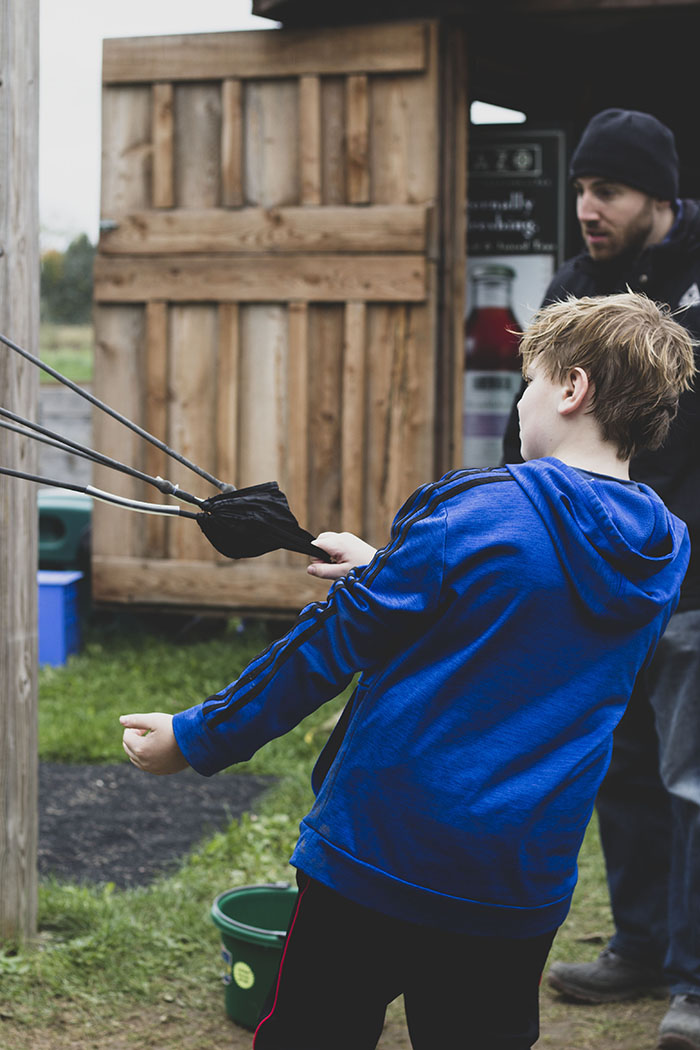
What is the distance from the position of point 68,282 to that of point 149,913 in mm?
29609

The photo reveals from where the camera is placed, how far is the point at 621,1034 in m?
2.96

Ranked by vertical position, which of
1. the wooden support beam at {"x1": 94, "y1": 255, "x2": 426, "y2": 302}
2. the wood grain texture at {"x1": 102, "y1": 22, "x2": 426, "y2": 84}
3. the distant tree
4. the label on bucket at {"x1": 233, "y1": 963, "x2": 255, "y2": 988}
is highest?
the distant tree

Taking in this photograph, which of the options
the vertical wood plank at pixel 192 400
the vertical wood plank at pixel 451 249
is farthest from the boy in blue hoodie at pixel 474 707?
the vertical wood plank at pixel 192 400

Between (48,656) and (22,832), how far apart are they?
3.28 metres

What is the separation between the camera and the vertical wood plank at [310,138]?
5.97m

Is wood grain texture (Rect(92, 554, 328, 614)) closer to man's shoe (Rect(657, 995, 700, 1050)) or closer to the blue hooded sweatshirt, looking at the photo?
man's shoe (Rect(657, 995, 700, 1050))

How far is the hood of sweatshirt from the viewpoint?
1662 millimetres

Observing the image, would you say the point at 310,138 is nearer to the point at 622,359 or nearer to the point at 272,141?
the point at 272,141

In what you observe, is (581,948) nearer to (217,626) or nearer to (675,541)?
(675,541)

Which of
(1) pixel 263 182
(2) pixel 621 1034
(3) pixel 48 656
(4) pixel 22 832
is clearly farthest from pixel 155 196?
(2) pixel 621 1034

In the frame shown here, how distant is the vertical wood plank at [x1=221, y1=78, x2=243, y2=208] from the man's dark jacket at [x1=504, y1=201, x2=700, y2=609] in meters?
3.30

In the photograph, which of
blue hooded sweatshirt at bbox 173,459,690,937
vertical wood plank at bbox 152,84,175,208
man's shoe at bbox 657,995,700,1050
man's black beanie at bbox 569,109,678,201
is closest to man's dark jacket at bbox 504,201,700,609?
man's black beanie at bbox 569,109,678,201

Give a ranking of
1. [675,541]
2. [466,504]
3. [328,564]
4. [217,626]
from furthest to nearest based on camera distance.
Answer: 1. [217,626]
2. [328,564]
3. [675,541]
4. [466,504]

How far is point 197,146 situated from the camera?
246 inches
